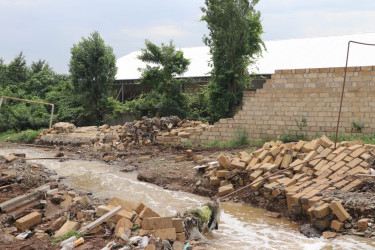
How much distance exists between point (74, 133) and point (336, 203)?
13.9m

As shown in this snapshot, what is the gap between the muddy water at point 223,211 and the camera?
5.63 m

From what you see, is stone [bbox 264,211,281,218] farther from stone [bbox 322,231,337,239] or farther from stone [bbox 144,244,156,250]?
stone [bbox 144,244,156,250]

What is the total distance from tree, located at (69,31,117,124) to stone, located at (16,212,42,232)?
598 inches

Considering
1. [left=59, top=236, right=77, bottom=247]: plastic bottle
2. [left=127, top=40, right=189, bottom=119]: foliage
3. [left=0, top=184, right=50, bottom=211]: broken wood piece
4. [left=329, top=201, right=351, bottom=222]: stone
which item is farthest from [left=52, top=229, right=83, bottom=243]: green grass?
[left=127, top=40, right=189, bottom=119]: foliage

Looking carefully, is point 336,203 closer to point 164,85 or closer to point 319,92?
point 319,92

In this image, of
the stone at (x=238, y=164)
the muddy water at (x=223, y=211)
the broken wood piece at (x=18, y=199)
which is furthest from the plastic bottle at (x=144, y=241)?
the stone at (x=238, y=164)

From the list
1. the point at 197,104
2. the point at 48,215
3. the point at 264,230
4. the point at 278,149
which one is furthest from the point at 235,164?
the point at 197,104

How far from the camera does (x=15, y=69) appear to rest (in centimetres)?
2778

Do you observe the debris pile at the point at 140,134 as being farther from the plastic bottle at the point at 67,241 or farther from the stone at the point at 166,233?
the plastic bottle at the point at 67,241

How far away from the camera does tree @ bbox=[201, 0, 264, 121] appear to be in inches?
590

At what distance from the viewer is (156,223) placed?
5.04 metres

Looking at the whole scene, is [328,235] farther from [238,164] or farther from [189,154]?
[189,154]

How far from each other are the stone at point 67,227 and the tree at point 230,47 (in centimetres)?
1072

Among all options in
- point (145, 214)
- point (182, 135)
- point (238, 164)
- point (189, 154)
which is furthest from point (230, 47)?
point (145, 214)
